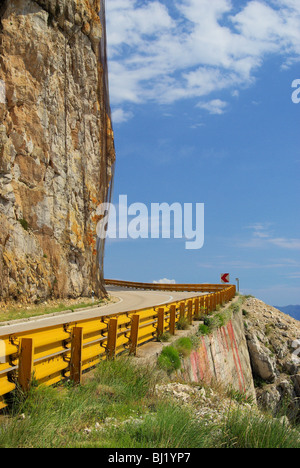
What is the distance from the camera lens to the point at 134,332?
9.03m

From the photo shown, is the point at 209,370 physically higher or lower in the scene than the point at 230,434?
lower

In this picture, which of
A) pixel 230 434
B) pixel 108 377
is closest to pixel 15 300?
pixel 108 377

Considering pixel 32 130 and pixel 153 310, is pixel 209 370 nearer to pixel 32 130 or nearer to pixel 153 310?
pixel 153 310

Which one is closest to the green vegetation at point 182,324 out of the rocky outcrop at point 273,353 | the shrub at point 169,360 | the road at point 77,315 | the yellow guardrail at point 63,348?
the road at point 77,315

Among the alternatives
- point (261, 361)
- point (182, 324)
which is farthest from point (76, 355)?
point (261, 361)

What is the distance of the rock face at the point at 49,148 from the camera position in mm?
23062

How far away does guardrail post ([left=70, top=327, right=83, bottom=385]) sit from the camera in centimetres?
634

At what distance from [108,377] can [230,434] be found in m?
2.77

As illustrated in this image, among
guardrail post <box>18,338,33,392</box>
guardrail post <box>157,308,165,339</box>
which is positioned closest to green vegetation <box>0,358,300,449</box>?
guardrail post <box>18,338,33,392</box>

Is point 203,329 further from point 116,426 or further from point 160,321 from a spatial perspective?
point 116,426

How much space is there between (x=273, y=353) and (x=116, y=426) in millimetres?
25422

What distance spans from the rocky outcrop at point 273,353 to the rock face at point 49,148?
38.3ft

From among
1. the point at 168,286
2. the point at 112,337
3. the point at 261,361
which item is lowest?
the point at 261,361

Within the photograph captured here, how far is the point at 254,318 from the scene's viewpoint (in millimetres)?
31031
